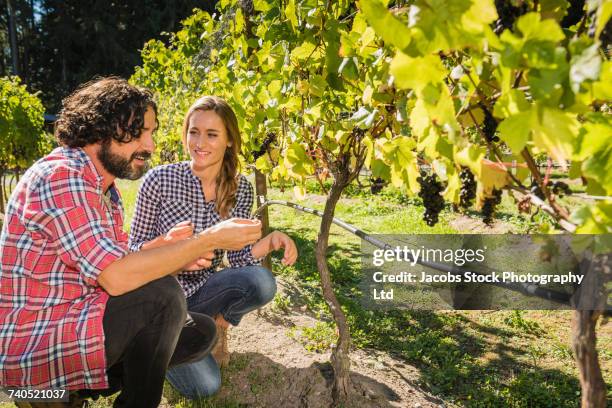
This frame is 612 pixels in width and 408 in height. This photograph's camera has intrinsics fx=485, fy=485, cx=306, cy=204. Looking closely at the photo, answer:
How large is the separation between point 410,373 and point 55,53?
30.6 metres

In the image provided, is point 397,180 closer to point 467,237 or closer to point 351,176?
point 351,176

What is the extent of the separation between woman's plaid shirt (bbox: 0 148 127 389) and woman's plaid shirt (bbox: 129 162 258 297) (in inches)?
31.2

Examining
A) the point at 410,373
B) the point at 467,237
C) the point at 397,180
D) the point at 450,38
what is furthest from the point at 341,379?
the point at 467,237

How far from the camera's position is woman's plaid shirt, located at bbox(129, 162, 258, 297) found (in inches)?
103

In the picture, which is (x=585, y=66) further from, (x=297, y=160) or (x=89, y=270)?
(x=297, y=160)

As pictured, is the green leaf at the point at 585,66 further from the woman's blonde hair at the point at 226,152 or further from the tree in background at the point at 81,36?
the tree in background at the point at 81,36

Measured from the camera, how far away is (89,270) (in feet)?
5.27

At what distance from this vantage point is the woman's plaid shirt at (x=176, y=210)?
8.56 feet

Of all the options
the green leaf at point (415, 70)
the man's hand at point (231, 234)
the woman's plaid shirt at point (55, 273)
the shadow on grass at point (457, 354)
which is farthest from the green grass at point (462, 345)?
the green leaf at point (415, 70)

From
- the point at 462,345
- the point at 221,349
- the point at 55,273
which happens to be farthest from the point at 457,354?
the point at 55,273

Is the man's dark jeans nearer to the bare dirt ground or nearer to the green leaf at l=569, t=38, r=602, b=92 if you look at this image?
the bare dirt ground

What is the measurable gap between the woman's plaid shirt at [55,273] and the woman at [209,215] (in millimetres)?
761

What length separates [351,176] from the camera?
2.42 m

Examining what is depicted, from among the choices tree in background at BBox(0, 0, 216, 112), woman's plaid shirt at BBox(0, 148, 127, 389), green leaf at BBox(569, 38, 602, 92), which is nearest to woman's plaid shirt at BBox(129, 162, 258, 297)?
woman's plaid shirt at BBox(0, 148, 127, 389)
